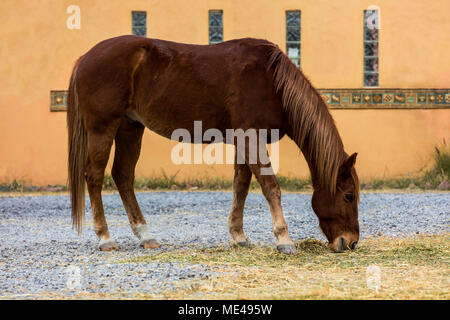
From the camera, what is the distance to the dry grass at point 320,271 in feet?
12.1

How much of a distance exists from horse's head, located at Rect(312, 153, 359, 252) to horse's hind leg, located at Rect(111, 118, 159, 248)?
1.50 meters

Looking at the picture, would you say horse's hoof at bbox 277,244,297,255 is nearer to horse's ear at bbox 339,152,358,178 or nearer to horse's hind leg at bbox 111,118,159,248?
horse's ear at bbox 339,152,358,178

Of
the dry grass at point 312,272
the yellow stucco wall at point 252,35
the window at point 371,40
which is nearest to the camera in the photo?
the dry grass at point 312,272

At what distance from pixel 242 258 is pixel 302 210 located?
359cm

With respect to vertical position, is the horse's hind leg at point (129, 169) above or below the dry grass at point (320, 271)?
above

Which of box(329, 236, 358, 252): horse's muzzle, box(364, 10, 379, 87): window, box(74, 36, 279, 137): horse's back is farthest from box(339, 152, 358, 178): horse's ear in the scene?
box(364, 10, 379, 87): window

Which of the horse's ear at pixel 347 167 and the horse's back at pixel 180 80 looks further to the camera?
the horse's back at pixel 180 80

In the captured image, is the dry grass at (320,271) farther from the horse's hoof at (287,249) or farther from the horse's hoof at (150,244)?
the horse's hoof at (150,244)

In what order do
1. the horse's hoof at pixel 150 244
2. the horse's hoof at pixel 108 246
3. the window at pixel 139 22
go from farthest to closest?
the window at pixel 139 22
the horse's hoof at pixel 150 244
the horse's hoof at pixel 108 246

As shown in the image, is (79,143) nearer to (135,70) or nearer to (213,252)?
(135,70)

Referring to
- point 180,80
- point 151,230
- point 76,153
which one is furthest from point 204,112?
point 151,230

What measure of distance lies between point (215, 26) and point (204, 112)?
6.82 m

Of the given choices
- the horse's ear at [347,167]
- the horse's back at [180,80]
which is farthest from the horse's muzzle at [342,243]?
the horse's back at [180,80]

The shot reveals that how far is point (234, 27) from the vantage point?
11.7 metres
